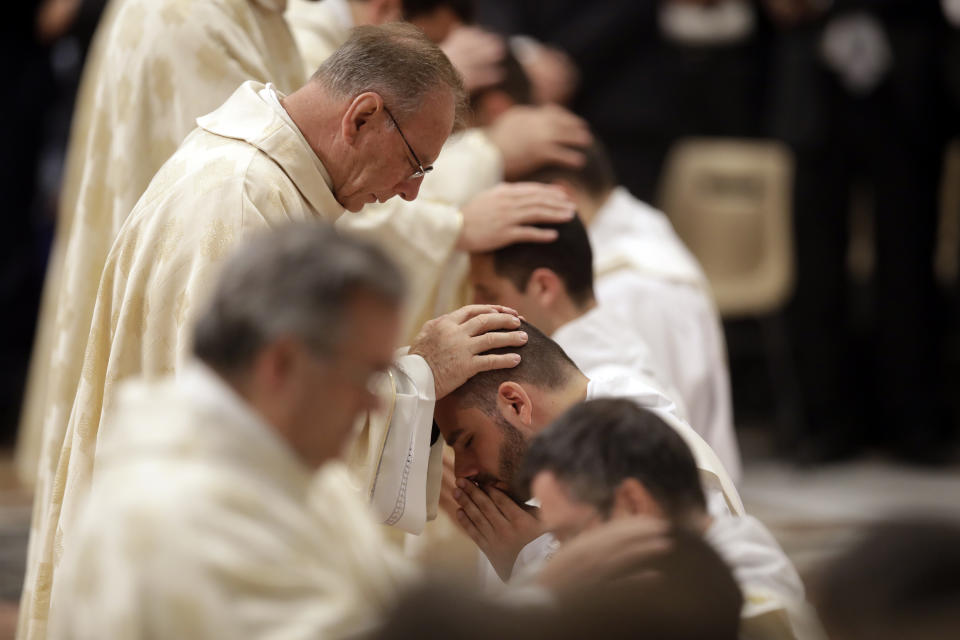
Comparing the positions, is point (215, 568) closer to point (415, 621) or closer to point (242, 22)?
point (415, 621)

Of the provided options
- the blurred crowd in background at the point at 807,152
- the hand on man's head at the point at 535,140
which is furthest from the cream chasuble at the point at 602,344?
the blurred crowd in background at the point at 807,152

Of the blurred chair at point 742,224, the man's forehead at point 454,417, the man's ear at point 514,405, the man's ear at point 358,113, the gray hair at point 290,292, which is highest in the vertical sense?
the gray hair at point 290,292

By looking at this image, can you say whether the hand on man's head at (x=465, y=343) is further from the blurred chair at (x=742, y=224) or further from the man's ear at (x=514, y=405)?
the blurred chair at (x=742, y=224)

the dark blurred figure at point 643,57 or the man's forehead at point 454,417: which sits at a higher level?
the man's forehead at point 454,417

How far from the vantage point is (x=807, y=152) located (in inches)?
294

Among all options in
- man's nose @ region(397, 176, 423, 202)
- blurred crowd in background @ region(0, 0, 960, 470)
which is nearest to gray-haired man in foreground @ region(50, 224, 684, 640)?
man's nose @ region(397, 176, 423, 202)

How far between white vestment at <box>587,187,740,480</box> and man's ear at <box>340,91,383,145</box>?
1.81m

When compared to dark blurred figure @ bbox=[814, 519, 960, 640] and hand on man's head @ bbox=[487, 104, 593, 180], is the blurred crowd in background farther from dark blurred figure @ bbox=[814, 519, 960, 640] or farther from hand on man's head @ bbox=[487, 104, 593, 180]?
dark blurred figure @ bbox=[814, 519, 960, 640]

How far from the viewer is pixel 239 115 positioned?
310cm

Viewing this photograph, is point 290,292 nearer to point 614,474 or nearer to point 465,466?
point 614,474

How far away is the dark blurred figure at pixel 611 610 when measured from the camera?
5.99 feet

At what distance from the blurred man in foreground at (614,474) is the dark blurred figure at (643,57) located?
503 centimetres

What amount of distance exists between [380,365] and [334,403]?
8 centimetres

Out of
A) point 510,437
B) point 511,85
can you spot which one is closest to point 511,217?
point 510,437
